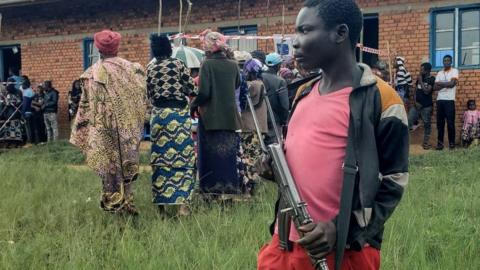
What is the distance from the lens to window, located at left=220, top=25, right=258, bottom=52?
12930 mm

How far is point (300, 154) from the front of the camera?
203 centimetres

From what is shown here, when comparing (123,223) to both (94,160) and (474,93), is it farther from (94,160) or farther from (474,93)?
(474,93)

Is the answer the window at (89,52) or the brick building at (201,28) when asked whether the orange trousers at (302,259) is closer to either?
the brick building at (201,28)

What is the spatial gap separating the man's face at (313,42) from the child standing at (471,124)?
928 centimetres

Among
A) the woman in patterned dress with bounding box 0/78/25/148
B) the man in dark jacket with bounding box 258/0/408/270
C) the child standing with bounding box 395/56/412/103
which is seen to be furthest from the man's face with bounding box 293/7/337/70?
the woman in patterned dress with bounding box 0/78/25/148

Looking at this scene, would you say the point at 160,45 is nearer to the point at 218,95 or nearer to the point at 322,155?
the point at 218,95

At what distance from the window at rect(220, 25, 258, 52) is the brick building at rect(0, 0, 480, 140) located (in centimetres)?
2

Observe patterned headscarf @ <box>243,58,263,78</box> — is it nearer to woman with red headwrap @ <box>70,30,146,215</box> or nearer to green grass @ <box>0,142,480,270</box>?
green grass @ <box>0,142,480,270</box>

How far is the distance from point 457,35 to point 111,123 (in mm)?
7781

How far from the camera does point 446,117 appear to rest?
1062 cm

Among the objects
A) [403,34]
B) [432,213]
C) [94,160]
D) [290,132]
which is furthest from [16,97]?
[290,132]

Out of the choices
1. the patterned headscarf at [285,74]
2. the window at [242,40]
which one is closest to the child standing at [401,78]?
the patterned headscarf at [285,74]

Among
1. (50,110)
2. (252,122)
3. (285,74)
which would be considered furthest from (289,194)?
(50,110)

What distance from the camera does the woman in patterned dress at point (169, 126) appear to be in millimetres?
5383
